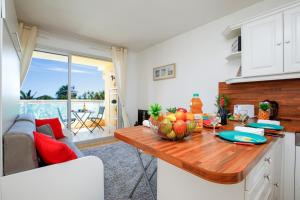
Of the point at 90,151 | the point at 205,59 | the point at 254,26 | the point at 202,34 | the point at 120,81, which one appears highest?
the point at 202,34

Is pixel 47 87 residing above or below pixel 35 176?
above

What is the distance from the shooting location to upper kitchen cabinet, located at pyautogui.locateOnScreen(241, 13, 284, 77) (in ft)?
5.55

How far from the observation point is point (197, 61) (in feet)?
9.57

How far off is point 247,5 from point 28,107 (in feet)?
15.3

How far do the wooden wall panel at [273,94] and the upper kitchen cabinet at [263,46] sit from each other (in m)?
0.31

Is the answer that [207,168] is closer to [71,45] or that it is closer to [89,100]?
[71,45]

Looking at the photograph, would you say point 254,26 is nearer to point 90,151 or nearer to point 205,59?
point 205,59

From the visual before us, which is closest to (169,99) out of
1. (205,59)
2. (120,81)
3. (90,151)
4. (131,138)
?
(205,59)

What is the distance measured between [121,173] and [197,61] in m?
2.39

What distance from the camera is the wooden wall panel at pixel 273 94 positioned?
70.9 inches

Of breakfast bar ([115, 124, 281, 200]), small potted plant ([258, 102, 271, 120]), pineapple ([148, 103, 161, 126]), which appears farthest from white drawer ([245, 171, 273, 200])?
small potted plant ([258, 102, 271, 120])

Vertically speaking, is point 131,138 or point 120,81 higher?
point 120,81

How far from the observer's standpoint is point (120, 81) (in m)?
4.02

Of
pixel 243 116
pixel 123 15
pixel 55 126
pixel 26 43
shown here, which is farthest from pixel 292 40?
pixel 26 43
